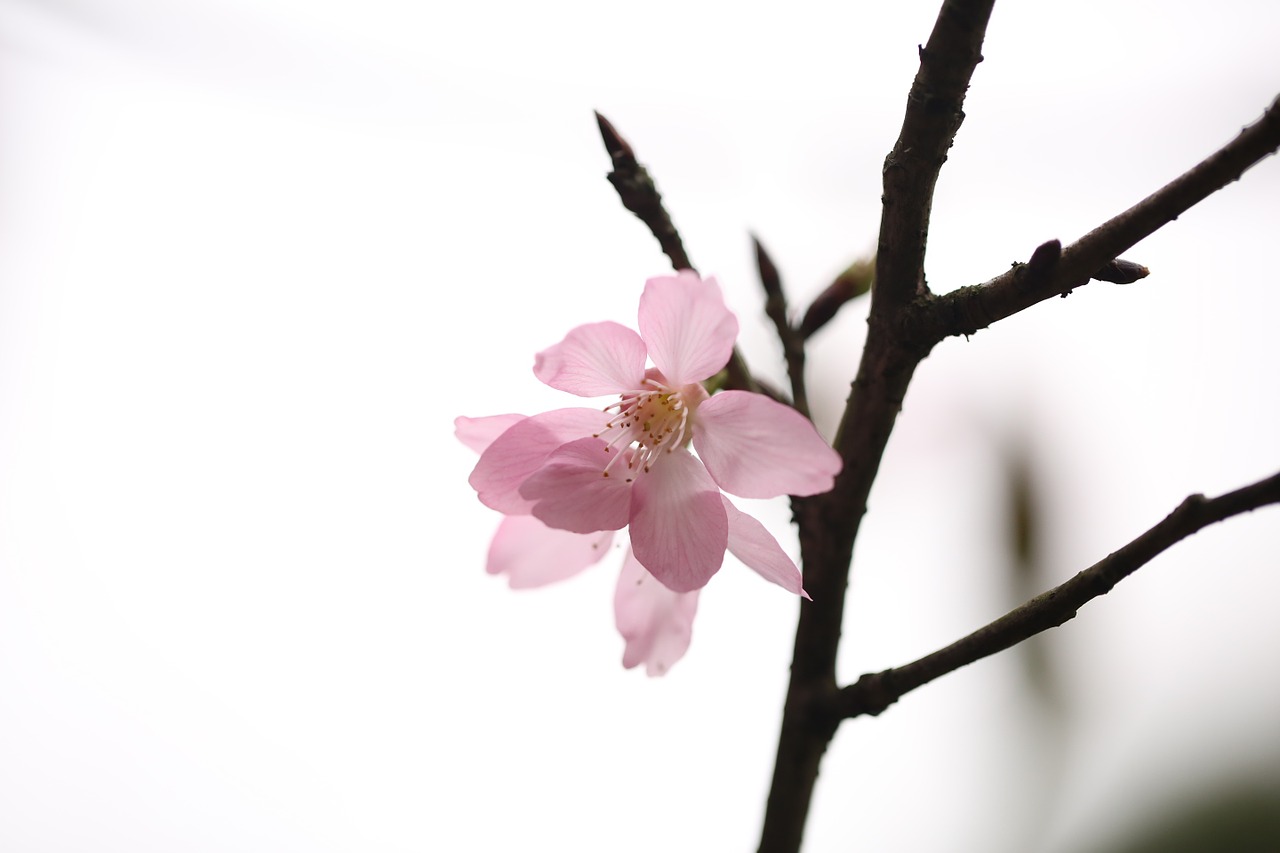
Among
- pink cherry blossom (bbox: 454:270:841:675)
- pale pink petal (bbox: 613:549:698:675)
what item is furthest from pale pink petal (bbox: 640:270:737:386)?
pale pink petal (bbox: 613:549:698:675)

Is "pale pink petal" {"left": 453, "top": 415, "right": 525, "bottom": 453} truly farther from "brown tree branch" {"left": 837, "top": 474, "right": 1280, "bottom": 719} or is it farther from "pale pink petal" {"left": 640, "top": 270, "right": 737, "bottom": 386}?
"brown tree branch" {"left": 837, "top": 474, "right": 1280, "bottom": 719}

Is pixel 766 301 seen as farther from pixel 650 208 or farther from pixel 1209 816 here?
pixel 1209 816

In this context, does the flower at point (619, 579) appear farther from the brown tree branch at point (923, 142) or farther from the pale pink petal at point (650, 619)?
the brown tree branch at point (923, 142)

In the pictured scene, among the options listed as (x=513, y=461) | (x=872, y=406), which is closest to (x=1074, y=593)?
(x=872, y=406)

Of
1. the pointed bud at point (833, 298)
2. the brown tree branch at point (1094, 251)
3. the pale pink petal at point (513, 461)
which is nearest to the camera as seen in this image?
the brown tree branch at point (1094, 251)

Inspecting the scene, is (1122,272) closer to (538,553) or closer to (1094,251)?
(1094,251)

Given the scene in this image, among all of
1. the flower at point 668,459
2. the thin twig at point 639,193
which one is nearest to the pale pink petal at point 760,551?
the flower at point 668,459
